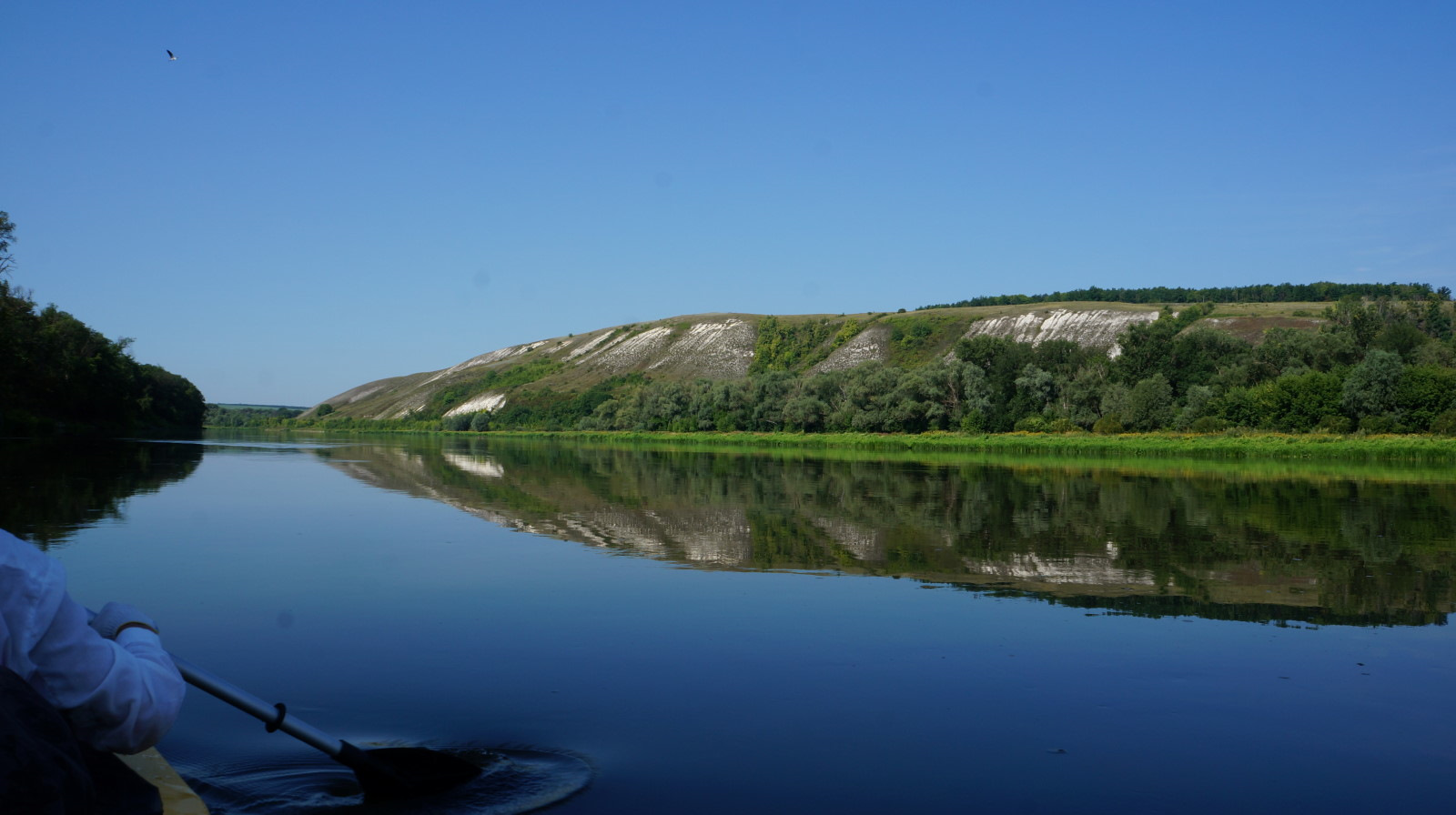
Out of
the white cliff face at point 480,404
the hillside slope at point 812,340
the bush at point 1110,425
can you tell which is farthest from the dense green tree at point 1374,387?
the white cliff face at point 480,404

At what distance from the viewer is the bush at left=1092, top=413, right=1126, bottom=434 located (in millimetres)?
71500

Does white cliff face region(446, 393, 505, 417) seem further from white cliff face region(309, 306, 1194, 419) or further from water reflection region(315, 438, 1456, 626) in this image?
water reflection region(315, 438, 1456, 626)

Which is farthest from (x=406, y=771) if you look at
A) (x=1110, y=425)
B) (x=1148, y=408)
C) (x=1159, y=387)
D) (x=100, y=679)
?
(x=1159, y=387)

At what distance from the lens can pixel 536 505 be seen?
2428cm

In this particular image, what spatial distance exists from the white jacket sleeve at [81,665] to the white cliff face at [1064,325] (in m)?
132

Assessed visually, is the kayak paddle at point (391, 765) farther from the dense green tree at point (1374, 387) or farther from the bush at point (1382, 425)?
the dense green tree at point (1374, 387)

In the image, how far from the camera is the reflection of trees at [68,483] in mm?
17738

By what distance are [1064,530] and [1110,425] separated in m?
57.1

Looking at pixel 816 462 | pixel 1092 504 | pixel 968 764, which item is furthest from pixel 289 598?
pixel 816 462

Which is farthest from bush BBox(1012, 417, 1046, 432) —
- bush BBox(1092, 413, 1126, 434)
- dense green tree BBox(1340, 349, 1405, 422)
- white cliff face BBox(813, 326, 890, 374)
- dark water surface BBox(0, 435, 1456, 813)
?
white cliff face BBox(813, 326, 890, 374)

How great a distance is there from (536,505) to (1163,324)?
7069cm

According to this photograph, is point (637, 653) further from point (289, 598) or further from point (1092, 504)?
point (1092, 504)

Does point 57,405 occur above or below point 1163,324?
below

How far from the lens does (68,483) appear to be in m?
27.3
